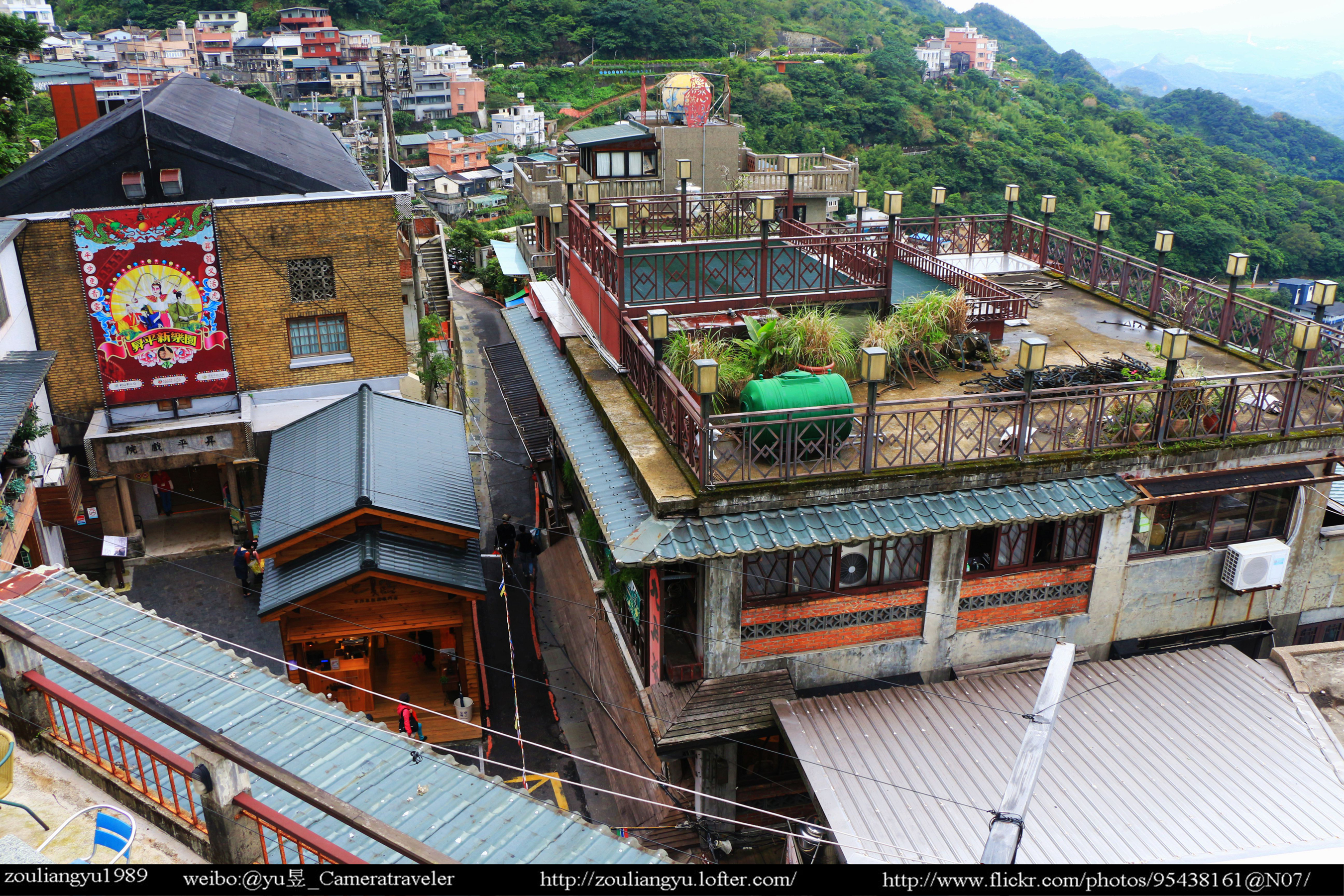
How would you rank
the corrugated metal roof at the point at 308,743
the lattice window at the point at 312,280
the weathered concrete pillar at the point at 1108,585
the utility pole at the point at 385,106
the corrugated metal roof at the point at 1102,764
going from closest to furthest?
1. the corrugated metal roof at the point at 308,743
2. the corrugated metal roof at the point at 1102,764
3. the weathered concrete pillar at the point at 1108,585
4. the lattice window at the point at 312,280
5. the utility pole at the point at 385,106

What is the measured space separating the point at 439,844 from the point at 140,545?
20329 millimetres

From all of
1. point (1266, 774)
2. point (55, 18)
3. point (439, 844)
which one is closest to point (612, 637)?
point (439, 844)

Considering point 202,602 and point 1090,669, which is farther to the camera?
point 202,602

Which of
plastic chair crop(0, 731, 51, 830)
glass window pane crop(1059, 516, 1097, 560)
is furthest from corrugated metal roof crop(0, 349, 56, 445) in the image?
glass window pane crop(1059, 516, 1097, 560)

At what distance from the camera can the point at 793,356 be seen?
15.4 metres

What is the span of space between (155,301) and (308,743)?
17.7 metres

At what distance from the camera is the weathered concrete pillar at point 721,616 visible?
43.1 ft

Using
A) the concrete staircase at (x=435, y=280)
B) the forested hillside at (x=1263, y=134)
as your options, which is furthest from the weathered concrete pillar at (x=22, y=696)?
the forested hillside at (x=1263, y=134)

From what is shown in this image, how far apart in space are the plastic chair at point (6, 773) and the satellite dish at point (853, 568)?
9.89 metres

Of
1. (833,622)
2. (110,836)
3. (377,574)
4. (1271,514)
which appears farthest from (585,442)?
(1271,514)

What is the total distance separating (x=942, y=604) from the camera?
14172 mm

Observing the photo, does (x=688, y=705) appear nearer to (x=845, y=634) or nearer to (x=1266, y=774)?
(x=845, y=634)

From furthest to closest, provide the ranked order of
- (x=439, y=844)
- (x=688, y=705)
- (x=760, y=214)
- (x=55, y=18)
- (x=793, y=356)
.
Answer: (x=55, y=18) → (x=760, y=214) → (x=793, y=356) → (x=688, y=705) → (x=439, y=844)

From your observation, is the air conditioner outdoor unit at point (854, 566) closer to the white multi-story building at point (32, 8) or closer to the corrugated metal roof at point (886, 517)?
the corrugated metal roof at point (886, 517)
